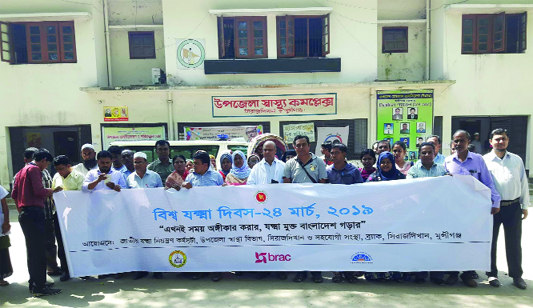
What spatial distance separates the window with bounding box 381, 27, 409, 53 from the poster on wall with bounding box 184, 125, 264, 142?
496 centimetres

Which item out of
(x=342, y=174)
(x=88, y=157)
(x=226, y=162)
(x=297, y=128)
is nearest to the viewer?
(x=342, y=174)

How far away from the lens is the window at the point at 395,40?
36.6 ft

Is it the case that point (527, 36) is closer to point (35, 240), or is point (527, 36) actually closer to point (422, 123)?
point (422, 123)

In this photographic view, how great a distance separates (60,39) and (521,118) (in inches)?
557

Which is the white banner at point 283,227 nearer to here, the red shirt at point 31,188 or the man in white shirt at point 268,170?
the red shirt at point 31,188

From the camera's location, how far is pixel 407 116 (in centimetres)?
1042

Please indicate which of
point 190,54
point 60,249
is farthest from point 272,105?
point 60,249

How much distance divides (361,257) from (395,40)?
942cm

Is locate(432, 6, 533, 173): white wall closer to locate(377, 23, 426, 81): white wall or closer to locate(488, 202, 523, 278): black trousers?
locate(377, 23, 426, 81): white wall

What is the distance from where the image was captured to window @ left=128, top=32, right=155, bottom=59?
1105cm

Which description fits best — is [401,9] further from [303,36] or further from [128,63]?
[128,63]

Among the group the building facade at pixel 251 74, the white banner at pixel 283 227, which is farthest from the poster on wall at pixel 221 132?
the white banner at pixel 283 227

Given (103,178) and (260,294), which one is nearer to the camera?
(260,294)

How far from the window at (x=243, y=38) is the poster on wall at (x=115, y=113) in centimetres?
336
